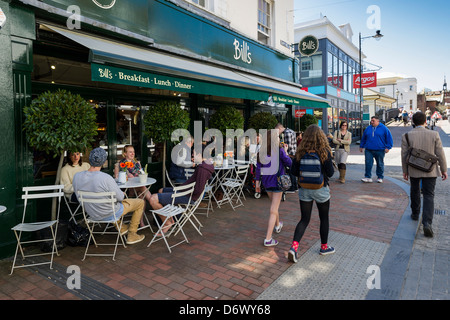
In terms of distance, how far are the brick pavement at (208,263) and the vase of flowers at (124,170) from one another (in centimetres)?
112

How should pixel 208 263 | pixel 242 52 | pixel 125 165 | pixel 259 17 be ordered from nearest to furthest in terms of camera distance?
pixel 208 263, pixel 125 165, pixel 242 52, pixel 259 17

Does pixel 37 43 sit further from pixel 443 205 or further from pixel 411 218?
pixel 443 205

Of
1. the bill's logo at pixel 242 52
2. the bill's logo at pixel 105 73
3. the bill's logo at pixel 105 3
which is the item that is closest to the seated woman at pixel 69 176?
the bill's logo at pixel 105 73

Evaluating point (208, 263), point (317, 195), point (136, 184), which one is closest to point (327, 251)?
point (317, 195)

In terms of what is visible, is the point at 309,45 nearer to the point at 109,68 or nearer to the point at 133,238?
the point at 109,68

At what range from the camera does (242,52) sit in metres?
10.2

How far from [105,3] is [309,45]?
10399 millimetres

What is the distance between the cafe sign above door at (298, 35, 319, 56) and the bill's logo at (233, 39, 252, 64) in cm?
448

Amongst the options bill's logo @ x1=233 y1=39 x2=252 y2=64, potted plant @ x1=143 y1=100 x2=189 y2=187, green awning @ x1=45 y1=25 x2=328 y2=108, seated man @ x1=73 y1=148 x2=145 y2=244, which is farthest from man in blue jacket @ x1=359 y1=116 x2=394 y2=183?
seated man @ x1=73 y1=148 x2=145 y2=244

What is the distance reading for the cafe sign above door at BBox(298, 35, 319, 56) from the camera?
1374 cm

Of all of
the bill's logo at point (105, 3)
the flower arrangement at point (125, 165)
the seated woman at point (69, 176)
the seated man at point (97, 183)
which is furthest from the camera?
the bill's logo at point (105, 3)

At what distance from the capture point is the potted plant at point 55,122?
167 inches

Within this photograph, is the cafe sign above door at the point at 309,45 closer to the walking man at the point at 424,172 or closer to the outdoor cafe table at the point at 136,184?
the walking man at the point at 424,172
